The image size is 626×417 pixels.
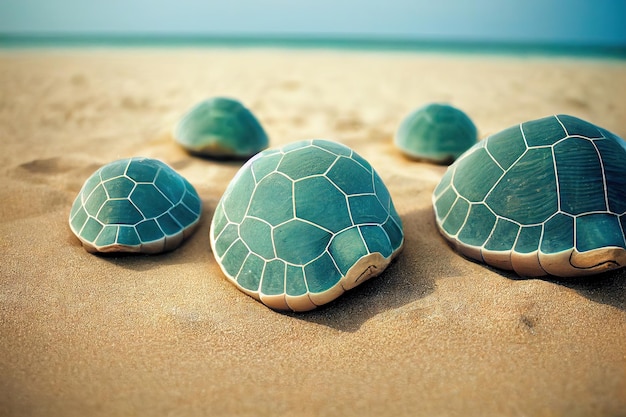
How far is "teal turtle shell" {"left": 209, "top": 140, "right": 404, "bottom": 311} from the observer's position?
1964 millimetres

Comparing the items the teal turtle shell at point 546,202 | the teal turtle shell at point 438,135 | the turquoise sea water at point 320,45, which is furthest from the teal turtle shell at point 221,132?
the turquoise sea water at point 320,45

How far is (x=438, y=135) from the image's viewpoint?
3.56 metres

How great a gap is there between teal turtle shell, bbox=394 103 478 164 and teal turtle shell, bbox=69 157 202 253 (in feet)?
6.36

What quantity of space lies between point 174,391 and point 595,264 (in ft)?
6.04

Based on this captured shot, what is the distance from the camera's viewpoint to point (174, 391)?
5.47 feet

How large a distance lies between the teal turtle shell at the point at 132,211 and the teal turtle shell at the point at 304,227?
1.10 feet

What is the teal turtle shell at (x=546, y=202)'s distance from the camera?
6.49 ft

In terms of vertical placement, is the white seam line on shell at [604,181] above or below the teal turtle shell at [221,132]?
above

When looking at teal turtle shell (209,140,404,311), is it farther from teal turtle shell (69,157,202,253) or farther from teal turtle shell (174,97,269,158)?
teal turtle shell (174,97,269,158)

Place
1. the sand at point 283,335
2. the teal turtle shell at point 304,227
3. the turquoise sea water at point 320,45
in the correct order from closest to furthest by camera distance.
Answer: the sand at point 283,335, the teal turtle shell at point 304,227, the turquoise sea water at point 320,45

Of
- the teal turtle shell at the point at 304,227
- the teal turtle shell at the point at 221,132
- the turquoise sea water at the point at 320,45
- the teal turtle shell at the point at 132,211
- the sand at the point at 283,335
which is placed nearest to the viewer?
the sand at the point at 283,335

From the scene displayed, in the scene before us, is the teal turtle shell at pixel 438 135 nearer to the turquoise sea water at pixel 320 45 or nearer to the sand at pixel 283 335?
the sand at pixel 283 335

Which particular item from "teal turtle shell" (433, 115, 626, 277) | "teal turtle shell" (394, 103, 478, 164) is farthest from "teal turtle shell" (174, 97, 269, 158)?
"teal turtle shell" (433, 115, 626, 277)

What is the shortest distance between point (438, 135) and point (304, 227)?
198cm
